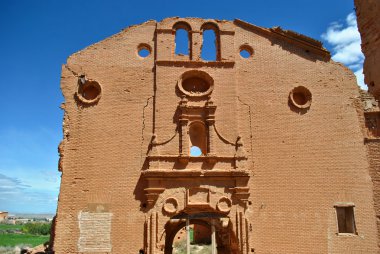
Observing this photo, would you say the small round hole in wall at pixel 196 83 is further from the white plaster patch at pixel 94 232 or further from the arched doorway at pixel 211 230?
the white plaster patch at pixel 94 232

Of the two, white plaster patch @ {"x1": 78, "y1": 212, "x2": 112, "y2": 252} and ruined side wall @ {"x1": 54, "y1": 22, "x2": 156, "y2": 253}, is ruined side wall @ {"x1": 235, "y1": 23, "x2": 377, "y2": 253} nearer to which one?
ruined side wall @ {"x1": 54, "y1": 22, "x2": 156, "y2": 253}

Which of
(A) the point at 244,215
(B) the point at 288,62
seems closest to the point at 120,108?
(A) the point at 244,215

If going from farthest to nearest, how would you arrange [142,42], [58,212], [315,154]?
[142,42] < [315,154] < [58,212]

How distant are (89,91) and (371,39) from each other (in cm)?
1086

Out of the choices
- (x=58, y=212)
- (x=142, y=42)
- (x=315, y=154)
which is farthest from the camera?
(x=142, y=42)

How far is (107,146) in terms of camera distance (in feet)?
43.3

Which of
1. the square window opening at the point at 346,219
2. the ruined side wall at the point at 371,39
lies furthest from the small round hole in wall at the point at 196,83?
the ruined side wall at the point at 371,39

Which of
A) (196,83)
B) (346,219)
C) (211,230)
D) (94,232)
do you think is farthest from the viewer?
(196,83)

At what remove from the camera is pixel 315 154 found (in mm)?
13438

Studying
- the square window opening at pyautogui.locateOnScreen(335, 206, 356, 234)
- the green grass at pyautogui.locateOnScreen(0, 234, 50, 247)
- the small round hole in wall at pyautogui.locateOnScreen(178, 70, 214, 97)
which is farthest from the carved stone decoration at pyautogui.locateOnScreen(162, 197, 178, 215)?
the green grass at pyautogui.locateOnScreen(0, 234, 50, 247)

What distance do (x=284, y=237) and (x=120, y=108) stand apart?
306 inches

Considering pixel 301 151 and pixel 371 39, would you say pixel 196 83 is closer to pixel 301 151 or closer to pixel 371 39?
pixel 301 151

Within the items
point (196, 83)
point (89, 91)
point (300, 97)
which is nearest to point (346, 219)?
point (300, 97)

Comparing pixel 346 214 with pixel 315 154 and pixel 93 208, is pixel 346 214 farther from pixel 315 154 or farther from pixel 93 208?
pixel 93 208
